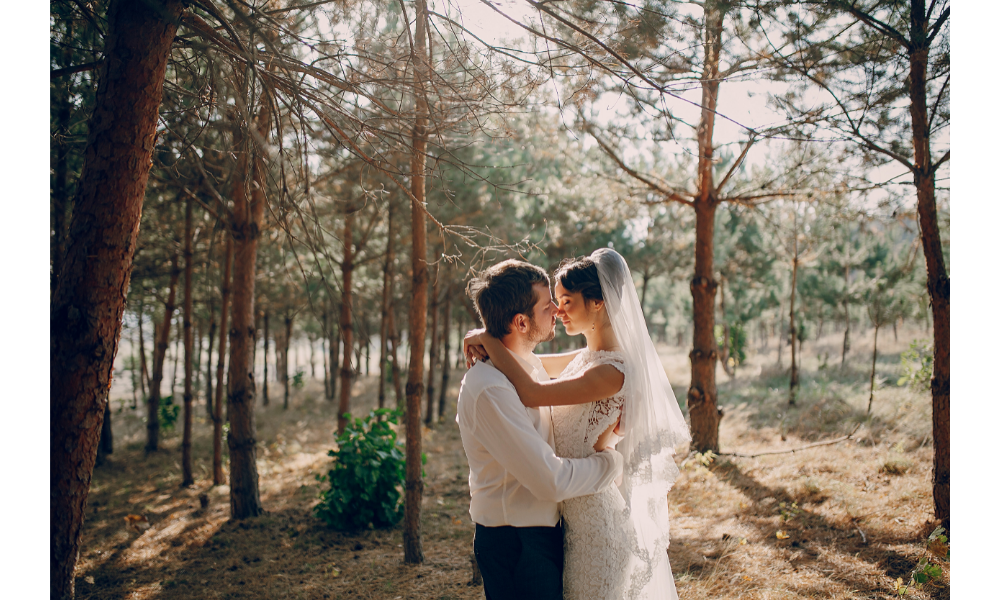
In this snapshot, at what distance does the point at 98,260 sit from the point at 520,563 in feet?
6.43

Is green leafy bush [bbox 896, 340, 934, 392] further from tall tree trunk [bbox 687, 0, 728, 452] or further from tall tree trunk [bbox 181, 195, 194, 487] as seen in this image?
tall tree trunk [bbox 181, 195, 194, 487]

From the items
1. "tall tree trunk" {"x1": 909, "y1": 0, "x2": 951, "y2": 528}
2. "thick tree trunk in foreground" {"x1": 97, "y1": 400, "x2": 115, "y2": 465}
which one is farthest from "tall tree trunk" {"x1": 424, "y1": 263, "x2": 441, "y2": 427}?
"tall tree trunk" {"x1": 909, "y1": 0, "x2": 951, "y2": 528}

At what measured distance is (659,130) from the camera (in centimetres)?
593

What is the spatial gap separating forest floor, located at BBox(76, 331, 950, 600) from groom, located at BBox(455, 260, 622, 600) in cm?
218

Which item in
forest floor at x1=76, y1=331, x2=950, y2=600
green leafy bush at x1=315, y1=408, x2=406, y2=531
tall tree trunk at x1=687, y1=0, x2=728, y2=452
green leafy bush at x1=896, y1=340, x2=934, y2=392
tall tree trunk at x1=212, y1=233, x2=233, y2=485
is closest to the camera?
forest floor at x1=76, y1=331, x2=950, y2=600

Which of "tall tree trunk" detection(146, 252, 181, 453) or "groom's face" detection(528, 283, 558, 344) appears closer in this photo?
"groom's face" detection(528, 283, 558, 344)

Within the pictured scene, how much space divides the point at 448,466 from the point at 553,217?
6556 millimetres

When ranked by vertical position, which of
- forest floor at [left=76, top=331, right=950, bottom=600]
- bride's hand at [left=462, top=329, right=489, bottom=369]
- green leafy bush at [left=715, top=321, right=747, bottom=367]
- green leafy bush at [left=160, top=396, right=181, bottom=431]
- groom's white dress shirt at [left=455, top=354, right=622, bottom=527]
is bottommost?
green leafy bush at [left=160, top=396, right=181, bottom=431]

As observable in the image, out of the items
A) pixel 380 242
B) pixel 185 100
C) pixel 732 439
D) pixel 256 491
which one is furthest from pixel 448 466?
pixel 185 100

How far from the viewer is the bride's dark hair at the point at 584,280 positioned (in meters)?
2.21

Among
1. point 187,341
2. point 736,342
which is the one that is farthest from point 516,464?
point 736,342

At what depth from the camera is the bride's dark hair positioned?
2209mm

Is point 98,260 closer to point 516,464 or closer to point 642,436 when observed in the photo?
point 516,464

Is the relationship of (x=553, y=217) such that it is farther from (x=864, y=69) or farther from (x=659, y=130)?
(x=864, y=69)
